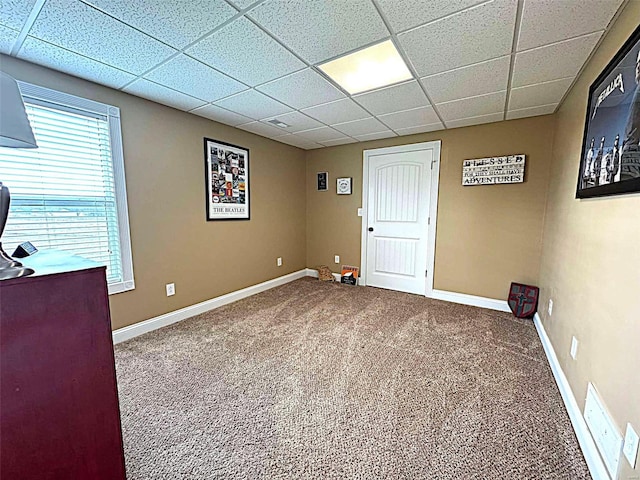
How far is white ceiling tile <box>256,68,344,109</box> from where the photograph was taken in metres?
2.06

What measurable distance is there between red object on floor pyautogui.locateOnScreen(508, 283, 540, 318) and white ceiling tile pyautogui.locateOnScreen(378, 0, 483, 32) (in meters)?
2.81

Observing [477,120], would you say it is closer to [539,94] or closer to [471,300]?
[539,94]

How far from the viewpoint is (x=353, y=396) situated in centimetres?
174

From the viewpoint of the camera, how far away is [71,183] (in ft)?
6.96

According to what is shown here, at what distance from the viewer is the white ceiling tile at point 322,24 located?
1.34 metres

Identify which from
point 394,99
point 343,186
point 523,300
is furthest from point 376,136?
point 523,300

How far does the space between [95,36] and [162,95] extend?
0.86m

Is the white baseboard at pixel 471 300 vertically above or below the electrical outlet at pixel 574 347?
below

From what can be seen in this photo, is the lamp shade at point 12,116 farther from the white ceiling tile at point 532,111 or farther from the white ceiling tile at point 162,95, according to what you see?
the white ceiling tile at point 532,111

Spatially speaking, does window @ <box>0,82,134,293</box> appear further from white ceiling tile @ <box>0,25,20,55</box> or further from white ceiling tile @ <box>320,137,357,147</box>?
white ceiling tile @ <box>320,137,357,147</box>

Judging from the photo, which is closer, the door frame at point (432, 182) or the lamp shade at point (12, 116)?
the lamp shade at point (12, 116)

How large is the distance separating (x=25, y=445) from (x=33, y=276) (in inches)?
21.1

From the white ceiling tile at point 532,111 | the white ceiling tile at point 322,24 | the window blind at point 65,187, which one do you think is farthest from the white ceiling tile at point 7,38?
the white ceiling tile at point 532,111

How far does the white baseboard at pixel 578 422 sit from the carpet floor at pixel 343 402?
0.04m
